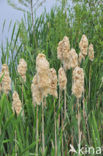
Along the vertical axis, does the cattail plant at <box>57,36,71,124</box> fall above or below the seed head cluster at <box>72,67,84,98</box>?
above

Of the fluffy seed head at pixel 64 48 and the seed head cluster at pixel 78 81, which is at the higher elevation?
the fluffy seed head at pixel 64 48

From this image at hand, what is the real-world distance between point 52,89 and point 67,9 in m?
4.28

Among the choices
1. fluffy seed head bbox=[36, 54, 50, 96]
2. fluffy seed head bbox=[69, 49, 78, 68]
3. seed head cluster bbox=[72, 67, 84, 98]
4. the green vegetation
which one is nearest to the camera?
fluffy seed head bbox=[36, 54, 50, 96]

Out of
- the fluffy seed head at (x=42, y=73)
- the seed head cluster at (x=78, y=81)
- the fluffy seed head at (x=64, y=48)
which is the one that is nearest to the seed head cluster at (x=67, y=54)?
the fluffy seed head at (x=64, y=48)

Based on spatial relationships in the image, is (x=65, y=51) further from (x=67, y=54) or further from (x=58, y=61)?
(x=58, y=61)

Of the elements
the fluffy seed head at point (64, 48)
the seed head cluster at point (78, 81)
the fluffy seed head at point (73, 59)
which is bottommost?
the seed head cluster at point (78, 81)

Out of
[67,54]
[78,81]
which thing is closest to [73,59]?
[67,54]

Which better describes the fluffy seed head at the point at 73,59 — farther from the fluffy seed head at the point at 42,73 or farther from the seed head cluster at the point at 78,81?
the fluffy seed head at the point at 42,73

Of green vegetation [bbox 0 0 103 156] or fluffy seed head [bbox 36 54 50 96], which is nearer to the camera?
fluffy seed head [bbox 36 54 50 96]

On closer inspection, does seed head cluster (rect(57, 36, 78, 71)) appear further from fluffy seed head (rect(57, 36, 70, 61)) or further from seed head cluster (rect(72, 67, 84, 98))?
seed head cluster (rect(72, 67, 84, 98))

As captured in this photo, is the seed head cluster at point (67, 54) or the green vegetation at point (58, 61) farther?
the green vegetation at point (58, 61)

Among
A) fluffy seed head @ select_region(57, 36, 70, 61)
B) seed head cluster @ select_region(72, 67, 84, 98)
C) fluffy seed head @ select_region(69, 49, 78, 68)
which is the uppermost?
fluffy seed head @ select_region(57, 36, 70, 61)

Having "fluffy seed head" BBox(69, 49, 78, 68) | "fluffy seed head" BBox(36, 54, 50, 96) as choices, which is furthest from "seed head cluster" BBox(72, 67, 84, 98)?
"fluffy seed head" BBox(69, 49, 78, 68)

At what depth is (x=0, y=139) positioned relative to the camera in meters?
2.26
